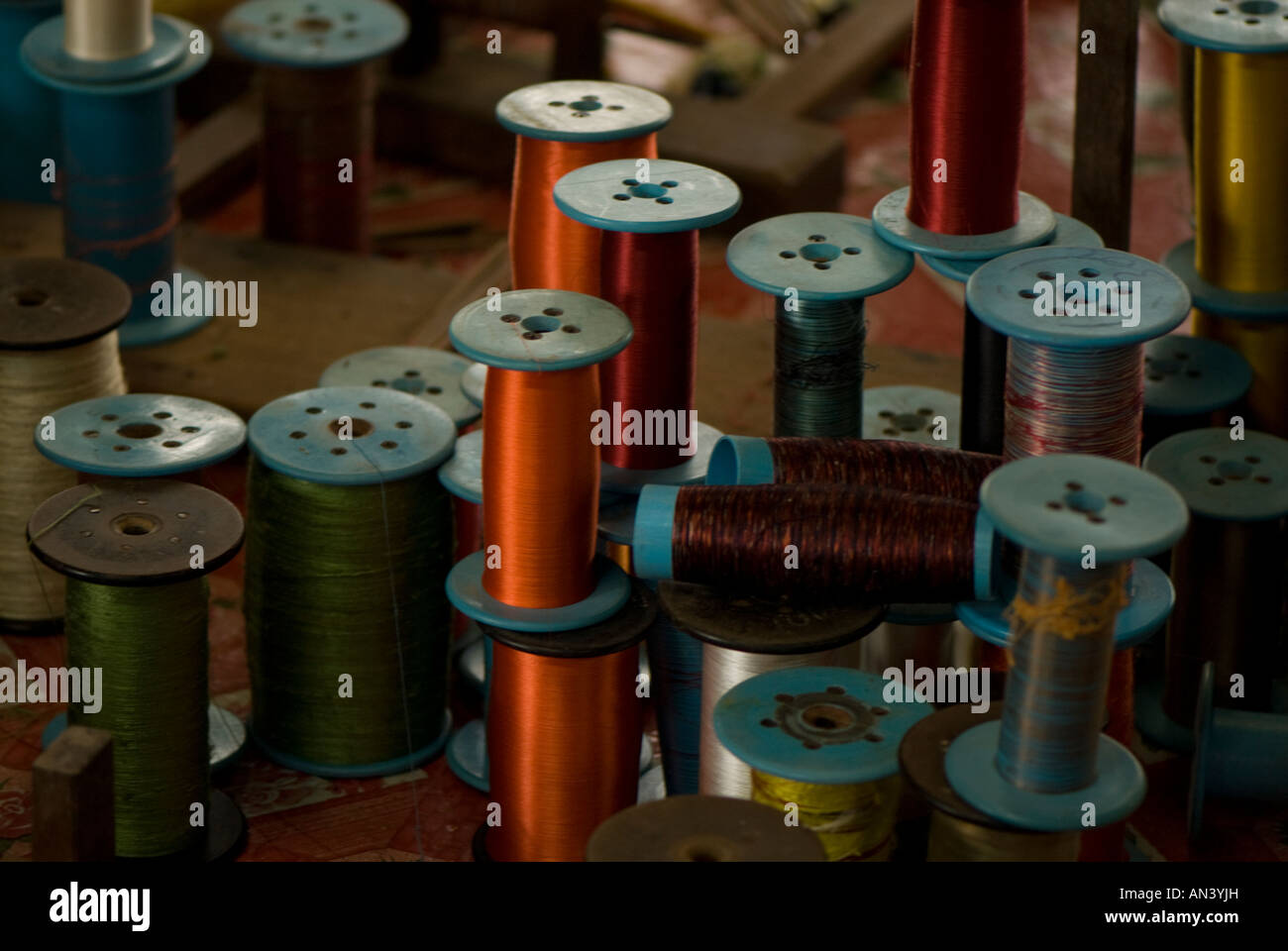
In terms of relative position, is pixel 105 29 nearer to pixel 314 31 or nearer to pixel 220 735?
pixel 314 31

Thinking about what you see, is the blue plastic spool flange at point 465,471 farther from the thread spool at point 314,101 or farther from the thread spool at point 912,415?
the thread spool at point 314,101

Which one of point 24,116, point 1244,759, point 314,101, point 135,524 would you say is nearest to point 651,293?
point 135,524

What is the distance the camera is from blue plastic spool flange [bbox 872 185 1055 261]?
4.88m

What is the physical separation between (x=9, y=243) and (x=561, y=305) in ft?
9.62

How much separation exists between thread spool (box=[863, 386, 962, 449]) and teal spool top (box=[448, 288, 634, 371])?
0.92 meters

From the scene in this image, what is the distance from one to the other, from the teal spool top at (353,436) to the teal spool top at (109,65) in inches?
56.7

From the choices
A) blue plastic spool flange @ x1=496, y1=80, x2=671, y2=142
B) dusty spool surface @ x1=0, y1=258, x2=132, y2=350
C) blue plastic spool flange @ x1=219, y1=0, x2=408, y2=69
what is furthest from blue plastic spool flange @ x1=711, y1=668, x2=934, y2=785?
blue plastic spool flange @ x1=219, y1=0, x2=408, y2=69

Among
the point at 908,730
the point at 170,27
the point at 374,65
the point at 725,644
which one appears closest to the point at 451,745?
the point at 725,644

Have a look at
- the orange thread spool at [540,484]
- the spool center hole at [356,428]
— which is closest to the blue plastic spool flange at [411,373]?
the spool center hole at [356,428]

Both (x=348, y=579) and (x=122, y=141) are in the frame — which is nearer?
(x=348, y=579)

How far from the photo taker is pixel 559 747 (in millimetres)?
4680

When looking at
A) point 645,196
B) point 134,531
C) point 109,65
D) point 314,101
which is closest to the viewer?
point 134,531

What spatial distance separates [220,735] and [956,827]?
1.89 metres

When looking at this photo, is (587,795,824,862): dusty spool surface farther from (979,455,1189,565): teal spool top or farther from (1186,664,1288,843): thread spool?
(1186,664,1288,843): thread spool
